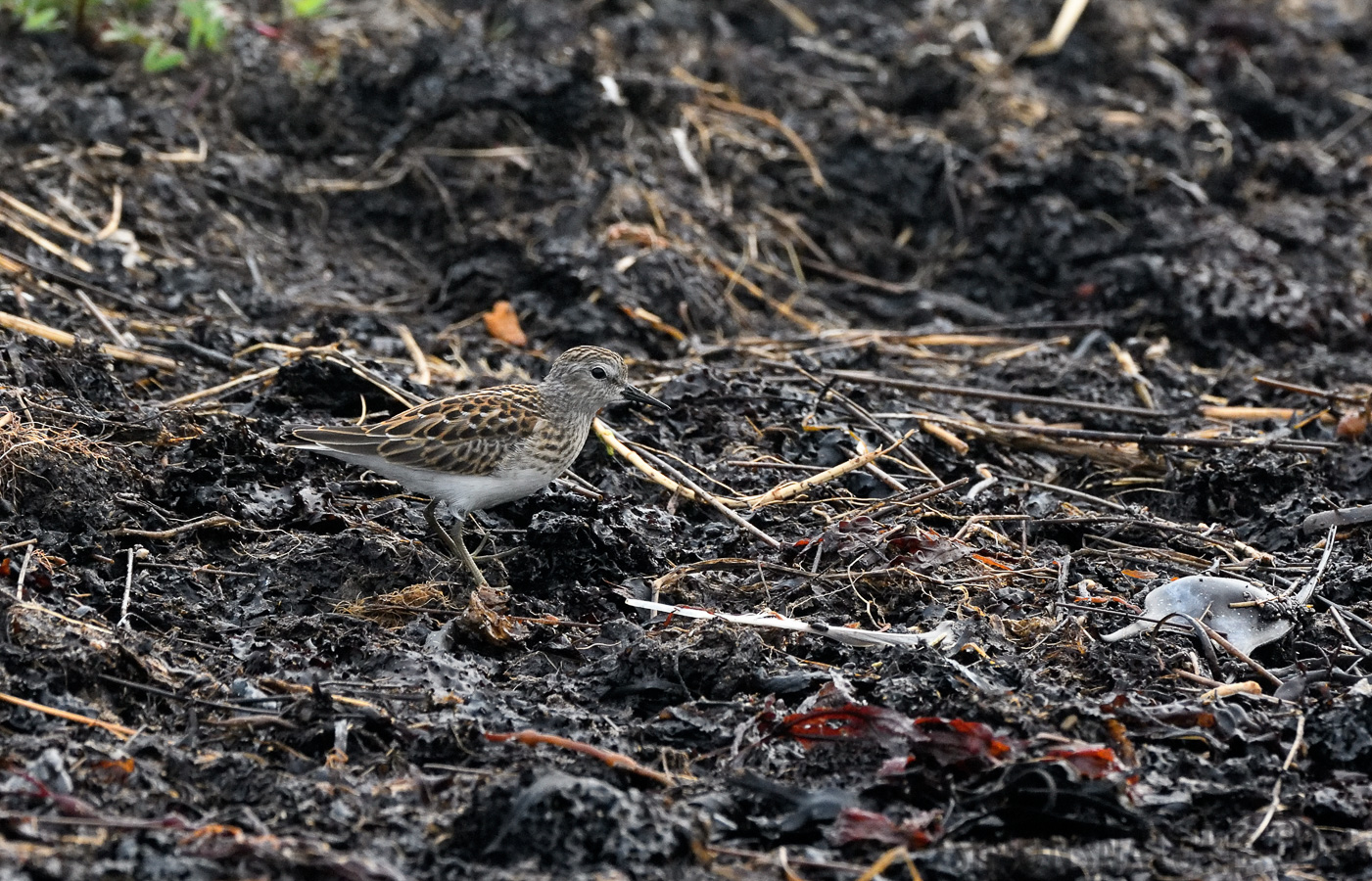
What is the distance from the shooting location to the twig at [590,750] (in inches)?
180

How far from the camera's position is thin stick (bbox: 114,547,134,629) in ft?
17.1

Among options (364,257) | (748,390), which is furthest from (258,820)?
(364,257)

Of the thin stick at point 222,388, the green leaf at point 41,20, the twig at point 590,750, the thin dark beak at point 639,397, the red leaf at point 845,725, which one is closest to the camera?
the twig at point 590,750

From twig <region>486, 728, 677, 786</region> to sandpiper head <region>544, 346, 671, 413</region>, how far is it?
2.12 m

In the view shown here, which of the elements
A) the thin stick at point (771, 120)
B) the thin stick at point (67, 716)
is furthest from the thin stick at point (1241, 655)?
the thin stick at point (771, 120)

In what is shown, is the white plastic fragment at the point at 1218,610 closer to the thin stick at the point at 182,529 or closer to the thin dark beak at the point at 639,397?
the thin dark beak at the point at 639,397

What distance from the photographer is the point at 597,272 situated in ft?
28.8

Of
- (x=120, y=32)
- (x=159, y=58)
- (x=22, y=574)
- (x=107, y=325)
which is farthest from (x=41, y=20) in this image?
(x=22, y=574)

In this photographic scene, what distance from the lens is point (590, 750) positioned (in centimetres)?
464

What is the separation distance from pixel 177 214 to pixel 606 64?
3.16 meters

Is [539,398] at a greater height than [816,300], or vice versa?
[539,398]

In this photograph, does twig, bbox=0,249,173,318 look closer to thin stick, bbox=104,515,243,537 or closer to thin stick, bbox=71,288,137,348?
thin stick, bbox=71,288,137,348

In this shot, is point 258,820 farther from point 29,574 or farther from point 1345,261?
point 1345,261

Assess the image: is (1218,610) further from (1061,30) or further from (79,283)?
(1061,30)
